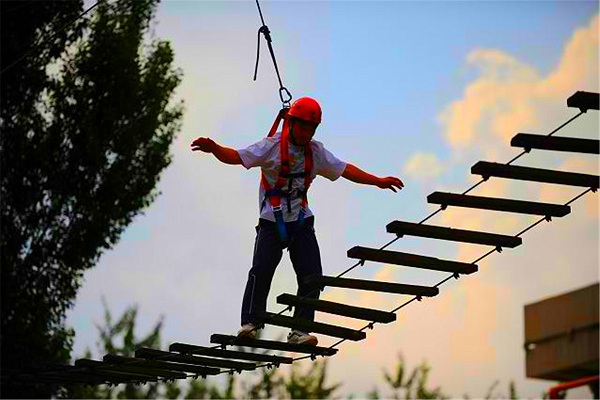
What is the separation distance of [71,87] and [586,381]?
42.0 feet

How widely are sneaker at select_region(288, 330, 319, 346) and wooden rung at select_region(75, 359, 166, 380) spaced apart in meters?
1.58

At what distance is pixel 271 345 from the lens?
10.3 m

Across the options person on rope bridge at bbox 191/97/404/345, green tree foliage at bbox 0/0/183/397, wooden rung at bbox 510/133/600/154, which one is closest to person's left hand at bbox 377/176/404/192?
person on rope bridge at bbox 191/97/404/345

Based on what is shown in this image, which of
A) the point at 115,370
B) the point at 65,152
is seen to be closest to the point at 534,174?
the point at 115,370

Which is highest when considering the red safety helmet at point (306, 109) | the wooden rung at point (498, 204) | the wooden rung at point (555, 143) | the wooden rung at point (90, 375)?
the red safety helmet at point (306, 109)

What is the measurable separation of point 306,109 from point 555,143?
2036 millimetres

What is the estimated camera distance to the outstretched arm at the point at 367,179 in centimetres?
1096

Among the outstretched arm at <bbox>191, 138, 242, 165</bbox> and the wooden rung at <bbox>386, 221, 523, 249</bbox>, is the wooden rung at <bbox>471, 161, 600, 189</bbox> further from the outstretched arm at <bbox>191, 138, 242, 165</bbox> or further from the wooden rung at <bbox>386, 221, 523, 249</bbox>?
the outstretched arm at <bbox>191, 138, 242, 165</bbox>

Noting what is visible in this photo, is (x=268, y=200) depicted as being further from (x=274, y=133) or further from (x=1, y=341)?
(x=1, y=341)

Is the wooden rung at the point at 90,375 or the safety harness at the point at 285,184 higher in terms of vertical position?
the safety harness at the point at 285,184

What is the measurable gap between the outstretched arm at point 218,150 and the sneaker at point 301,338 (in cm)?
125

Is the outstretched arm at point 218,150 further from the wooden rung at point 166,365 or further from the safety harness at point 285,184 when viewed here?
the wooden rung at point 166,365

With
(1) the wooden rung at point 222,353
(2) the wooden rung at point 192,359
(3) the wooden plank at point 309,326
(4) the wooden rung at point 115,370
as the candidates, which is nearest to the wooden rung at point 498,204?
(3) the wooden plank at point 309,326

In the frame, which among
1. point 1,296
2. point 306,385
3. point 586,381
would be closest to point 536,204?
point 586,381
